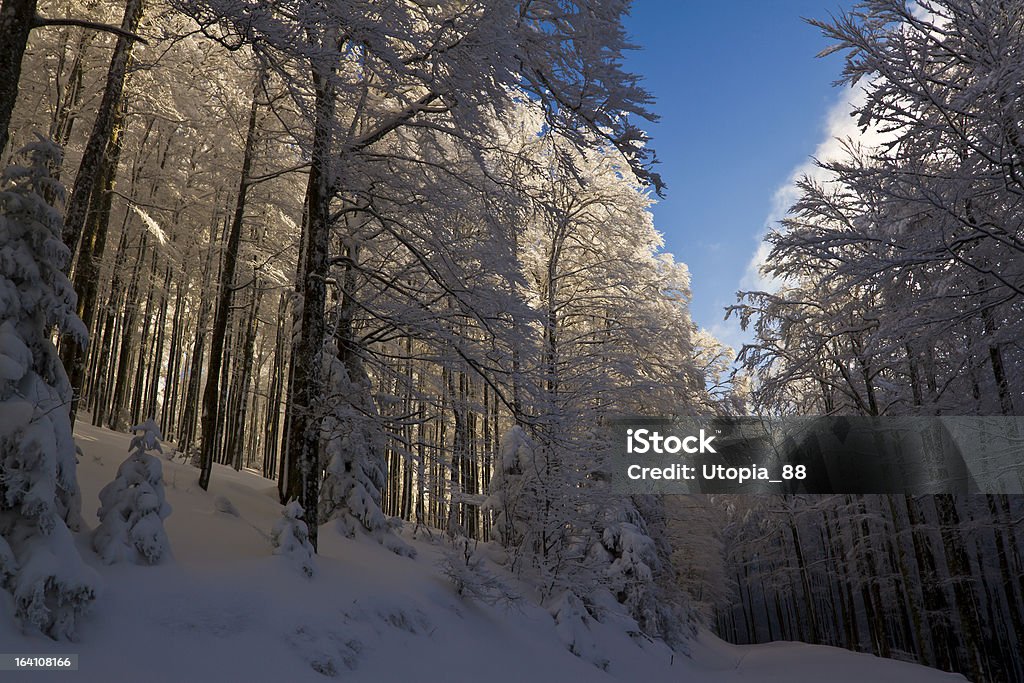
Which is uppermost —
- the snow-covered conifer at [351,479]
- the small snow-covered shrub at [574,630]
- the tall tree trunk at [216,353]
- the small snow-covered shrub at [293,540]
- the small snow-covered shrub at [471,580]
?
the tall tree trunk at [216,353]

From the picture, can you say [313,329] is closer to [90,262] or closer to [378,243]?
[378,243]

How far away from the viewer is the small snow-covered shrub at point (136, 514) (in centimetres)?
564

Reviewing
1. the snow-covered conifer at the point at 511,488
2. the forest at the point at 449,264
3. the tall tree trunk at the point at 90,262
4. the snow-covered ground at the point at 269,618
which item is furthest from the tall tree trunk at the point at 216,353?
the snow-covered conifer at the point at 511,488

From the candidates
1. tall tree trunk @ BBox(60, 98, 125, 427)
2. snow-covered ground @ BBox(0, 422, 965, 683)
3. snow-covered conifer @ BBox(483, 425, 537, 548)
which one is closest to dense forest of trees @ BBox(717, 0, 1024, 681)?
snow-covered conifer @ BBox(483, 425, 537, 548)

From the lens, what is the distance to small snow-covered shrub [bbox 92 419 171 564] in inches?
222

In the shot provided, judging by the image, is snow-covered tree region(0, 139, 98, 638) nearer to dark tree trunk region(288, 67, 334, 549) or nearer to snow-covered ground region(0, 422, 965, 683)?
snow-covered ground region(0, 422, 965, 683)

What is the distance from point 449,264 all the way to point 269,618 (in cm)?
484

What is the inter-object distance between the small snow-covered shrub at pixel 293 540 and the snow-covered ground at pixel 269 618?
0.12 m

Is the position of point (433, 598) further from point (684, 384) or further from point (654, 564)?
point (684, 384)

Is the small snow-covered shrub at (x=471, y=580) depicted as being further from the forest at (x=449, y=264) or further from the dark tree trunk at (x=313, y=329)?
the dark tree trunk at (x=313, y=329)

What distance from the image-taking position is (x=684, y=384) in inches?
727

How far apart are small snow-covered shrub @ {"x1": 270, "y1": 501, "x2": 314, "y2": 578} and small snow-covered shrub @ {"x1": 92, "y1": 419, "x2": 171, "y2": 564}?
124 centimetres

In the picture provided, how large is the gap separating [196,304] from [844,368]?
69.2 feet

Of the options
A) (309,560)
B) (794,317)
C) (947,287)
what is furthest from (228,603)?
(794,317)
